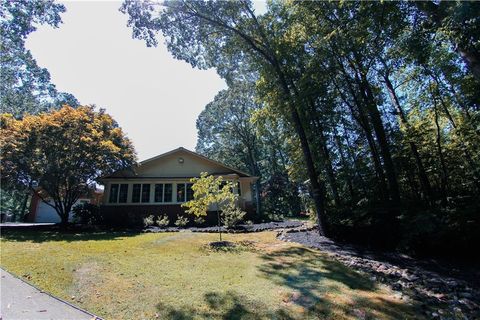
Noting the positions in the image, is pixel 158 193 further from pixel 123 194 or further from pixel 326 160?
pixel 326 160

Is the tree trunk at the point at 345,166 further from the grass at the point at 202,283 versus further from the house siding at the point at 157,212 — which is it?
the house siding at the point at 157,212

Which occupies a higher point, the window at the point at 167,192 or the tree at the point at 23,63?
the tree at the point at 23,63

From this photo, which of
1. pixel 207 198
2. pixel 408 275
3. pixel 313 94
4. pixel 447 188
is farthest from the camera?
pixel 313 94

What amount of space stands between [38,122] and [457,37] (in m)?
16.8


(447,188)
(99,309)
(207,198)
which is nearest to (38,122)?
(207,198)

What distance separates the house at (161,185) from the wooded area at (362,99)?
481cm

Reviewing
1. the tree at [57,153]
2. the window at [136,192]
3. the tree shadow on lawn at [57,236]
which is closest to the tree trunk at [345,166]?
the tree shadow on lawn at [57,236]

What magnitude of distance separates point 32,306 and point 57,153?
1170cm

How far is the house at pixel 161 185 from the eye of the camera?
18.6m

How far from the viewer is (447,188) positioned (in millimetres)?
11180

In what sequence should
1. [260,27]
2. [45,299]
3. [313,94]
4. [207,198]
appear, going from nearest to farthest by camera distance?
[45,299] → [207,198] → [313,94] → [260,27]

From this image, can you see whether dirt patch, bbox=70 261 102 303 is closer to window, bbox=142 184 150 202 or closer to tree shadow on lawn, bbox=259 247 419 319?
tree shadow on lawn, bbox=259 247 419 319

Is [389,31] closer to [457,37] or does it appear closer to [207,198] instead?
[457,37]

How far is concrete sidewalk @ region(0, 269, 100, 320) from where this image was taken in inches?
160
